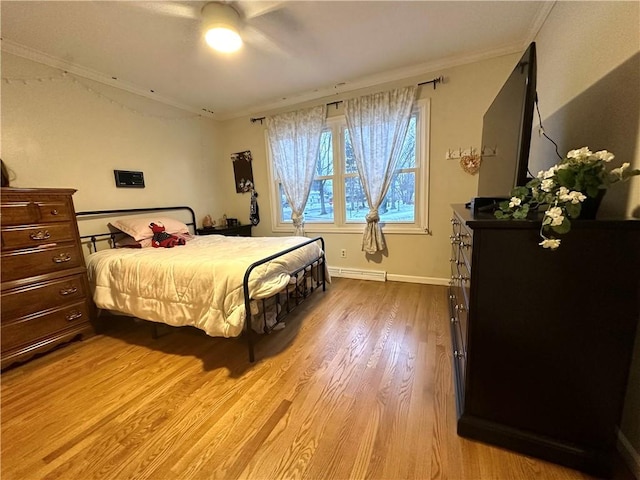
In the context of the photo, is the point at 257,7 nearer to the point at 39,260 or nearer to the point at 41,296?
the point at 39,260

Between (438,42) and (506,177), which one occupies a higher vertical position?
(438,42)

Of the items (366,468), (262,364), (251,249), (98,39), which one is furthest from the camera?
(251,249)

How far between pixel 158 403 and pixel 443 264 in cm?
298

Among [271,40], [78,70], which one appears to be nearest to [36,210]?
[78,70]

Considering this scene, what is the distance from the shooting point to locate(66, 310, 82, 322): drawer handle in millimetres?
2104

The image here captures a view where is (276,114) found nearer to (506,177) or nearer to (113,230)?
(113,230)

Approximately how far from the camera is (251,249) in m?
2.30

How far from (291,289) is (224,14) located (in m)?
2.17

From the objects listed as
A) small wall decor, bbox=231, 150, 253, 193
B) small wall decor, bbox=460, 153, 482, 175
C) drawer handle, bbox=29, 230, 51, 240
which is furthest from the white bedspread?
small wall decor, bbox=460, 153, 482, 175

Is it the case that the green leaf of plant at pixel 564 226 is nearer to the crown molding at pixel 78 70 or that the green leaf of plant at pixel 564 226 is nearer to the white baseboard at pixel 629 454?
the white baseboard at pixel 629 454

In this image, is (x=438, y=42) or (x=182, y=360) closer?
(x=182, y=360)

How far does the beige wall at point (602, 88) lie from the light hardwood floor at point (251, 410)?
0.80 meters

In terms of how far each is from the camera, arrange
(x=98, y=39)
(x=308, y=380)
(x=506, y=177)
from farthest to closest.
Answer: (x=98, y=39)
(x=308, y=380)
(x=506, y=177)

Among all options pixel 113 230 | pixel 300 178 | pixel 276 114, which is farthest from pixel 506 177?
pixel 113 230
